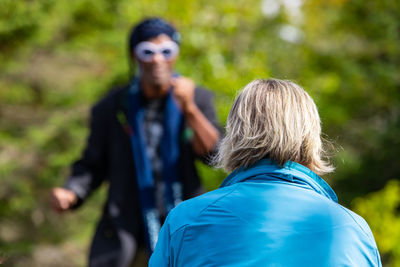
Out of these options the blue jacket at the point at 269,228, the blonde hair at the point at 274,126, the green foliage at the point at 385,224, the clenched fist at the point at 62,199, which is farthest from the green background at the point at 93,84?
the blue jacket at the point at 269,228

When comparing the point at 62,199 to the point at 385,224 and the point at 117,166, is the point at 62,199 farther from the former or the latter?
the point at 385,224

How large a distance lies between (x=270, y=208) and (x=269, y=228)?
0.18 feet

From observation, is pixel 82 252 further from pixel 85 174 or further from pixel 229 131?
pixel 229 131

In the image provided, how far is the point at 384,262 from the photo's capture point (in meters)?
6.07

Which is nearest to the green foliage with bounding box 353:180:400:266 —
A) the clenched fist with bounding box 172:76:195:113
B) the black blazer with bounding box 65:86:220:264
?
the black blazer with bounding box 65:86:220:264

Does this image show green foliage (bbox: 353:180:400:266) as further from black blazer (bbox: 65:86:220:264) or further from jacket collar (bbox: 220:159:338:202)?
jacket collar (bbox: 220:159:338:202)

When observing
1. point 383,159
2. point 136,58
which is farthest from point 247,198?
point 383,159

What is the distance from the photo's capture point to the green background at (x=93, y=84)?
19.6 feet

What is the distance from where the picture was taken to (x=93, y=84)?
755 centimetres

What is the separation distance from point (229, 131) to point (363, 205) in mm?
4708

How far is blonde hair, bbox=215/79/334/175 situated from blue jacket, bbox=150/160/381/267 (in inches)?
2.3

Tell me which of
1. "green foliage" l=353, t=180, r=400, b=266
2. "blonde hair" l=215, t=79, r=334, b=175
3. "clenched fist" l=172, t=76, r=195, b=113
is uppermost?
"blonde hair" l=215, t=79, r=334, b=175

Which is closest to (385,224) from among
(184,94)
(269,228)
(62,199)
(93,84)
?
→ (184,94)

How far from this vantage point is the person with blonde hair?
4.81 feet
